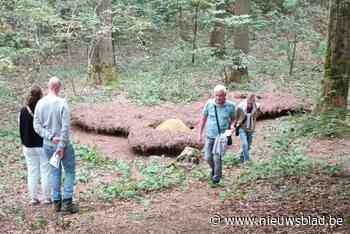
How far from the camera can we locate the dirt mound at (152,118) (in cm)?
1254

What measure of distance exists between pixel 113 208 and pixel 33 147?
164cm

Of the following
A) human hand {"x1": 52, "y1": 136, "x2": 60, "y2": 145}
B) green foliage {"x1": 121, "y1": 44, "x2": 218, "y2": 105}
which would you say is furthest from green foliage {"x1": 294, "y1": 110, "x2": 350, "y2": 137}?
green foliage {"x1": 121, "y1": 44, "x2": 218, "y2": 105}

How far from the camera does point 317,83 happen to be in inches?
786

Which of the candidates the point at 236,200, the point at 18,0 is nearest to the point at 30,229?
the point at 236,200

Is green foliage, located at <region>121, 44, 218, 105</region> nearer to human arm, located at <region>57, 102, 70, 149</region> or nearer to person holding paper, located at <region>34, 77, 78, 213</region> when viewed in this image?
person holding paper, located at <region>34, 77, 78, 213</region>

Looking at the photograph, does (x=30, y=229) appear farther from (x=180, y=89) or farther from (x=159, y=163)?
(x=180, y=89)

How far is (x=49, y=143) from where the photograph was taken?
7.24 metres

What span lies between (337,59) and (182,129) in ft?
15.6

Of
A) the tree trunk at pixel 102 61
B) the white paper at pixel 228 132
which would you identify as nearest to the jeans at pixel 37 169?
the white paper at pixel 228 132

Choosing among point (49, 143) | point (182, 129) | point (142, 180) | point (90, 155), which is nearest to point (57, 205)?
point (49, 143)

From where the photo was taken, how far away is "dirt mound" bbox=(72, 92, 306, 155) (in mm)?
12539

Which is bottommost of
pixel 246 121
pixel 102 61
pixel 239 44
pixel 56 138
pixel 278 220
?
pixel 278 220

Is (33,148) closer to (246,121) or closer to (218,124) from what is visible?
(218,124)

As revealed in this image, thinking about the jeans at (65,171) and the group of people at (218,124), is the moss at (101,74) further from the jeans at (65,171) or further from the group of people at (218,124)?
the jeans at (65,171)
